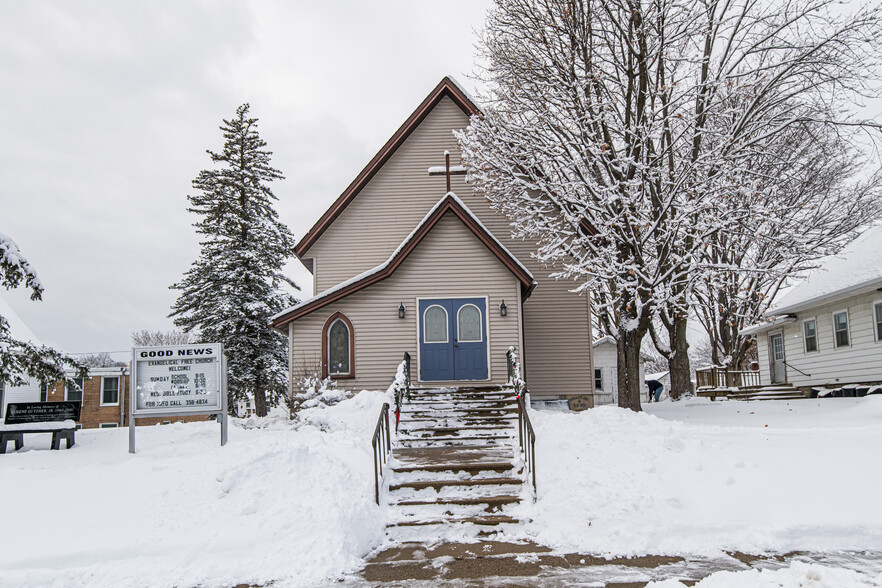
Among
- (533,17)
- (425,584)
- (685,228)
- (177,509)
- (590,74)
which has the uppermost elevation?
(533,17)

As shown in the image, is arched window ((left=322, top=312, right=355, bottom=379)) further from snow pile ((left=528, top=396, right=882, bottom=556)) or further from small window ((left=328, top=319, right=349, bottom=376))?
snow pile ((left=528, top=396, right=882, bottom=556))

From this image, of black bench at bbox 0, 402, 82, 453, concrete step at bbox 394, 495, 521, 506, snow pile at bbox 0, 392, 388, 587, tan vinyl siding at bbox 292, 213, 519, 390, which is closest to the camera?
snow pile at bbox 0, 392, 388, 587

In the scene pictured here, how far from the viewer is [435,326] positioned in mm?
16500

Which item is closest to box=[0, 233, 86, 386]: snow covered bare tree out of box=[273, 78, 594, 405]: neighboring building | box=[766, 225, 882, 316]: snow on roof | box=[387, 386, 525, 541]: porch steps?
box=[273, 78, 594, 405]: neighboring building

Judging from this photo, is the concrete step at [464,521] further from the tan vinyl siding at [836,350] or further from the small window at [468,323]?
the tan vinyl siding at [836,350]

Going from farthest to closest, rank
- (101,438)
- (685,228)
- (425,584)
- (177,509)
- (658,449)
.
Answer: (685,228), (101,438), (658,449), (177,509), (425,584)

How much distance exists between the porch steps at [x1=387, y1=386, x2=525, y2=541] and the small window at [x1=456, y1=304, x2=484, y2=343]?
9.31ft

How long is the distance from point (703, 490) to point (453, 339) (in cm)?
872

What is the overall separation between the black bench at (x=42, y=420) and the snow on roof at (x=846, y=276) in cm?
1850

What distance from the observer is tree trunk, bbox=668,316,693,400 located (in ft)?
82.3

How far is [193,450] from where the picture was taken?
1057 centimetres

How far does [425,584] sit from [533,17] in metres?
13.4

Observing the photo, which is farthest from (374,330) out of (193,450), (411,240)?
(193,450)

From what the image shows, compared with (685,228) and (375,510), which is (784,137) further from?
(375,510)
